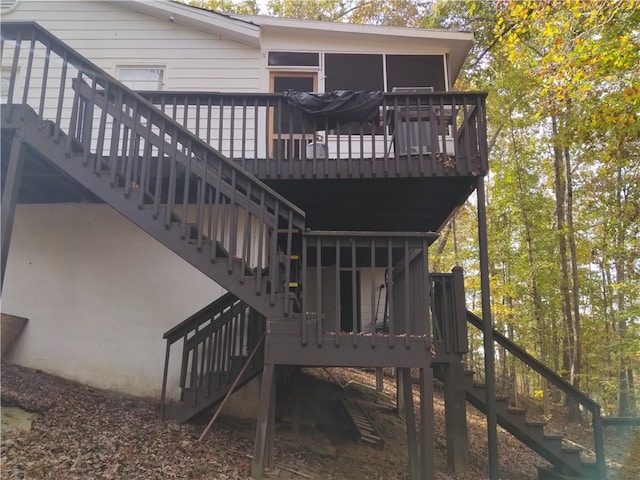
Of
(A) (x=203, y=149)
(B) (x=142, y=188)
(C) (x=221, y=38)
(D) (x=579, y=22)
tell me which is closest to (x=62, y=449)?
(B) (x=142, y=188)

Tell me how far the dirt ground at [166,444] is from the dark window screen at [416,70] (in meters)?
5.99

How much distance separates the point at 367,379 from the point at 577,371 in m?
6.17

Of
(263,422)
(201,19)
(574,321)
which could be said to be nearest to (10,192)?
(263,422)

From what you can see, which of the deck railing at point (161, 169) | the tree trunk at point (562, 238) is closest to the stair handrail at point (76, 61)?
the deck railing at point (161, 169)

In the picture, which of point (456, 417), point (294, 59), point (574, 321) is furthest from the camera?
point (574, 321)

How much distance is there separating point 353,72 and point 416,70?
47.3 inches

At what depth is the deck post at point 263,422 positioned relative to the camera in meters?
4.47

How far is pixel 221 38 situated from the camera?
8508mm

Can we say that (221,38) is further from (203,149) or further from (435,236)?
(435,236)

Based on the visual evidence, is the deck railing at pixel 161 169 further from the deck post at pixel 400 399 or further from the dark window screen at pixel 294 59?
the deck post at pixel 400 399

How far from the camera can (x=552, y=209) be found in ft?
51.2

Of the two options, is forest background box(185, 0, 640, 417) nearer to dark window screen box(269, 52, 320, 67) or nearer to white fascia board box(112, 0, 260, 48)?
dark window screen box(269, 52, 320, 67)

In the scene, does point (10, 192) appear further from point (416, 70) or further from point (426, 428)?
point (416, 70)

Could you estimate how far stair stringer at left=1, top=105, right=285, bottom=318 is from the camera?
190 inches
